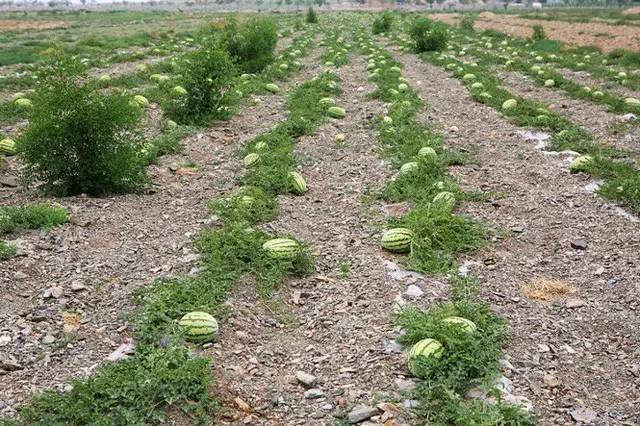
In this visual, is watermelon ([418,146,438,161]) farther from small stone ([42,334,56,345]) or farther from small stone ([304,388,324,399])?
small stone ([42,334,56,345])

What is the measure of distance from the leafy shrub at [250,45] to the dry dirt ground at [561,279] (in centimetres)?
964

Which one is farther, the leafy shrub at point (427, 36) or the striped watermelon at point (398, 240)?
the leafy shrub at point (427, 36)

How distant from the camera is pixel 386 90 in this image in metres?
14.2

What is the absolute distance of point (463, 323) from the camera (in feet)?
15.0

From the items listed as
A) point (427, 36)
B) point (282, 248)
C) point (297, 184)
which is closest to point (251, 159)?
point (297, 184)

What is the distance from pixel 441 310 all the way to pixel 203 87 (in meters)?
8.01

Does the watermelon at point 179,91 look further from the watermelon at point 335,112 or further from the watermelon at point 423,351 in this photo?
the watermelon at point 423,351

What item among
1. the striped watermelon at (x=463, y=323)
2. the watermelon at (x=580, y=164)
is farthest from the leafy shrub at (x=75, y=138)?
the watermelon at (x=580, y=164)

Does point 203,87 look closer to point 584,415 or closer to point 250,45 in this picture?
point 250,45

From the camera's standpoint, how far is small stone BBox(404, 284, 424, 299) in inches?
210

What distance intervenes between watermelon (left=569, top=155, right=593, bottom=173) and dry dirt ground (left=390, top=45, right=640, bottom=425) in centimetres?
13

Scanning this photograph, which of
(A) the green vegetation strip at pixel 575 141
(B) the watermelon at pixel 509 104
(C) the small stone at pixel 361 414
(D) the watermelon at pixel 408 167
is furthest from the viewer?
(B) the watermelon at pixel 509 104

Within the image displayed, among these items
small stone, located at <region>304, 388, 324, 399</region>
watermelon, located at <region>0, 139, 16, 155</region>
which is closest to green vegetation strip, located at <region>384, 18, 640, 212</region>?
small stone, located at <region>304, 388, 324, 399</region>

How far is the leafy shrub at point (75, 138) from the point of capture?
7121mm
